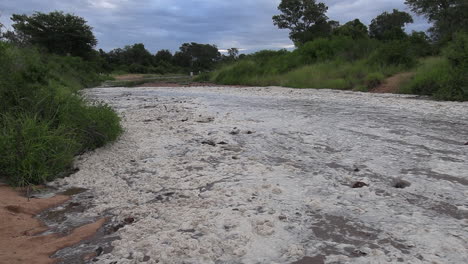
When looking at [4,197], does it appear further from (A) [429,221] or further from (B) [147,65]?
(B) [147,65]

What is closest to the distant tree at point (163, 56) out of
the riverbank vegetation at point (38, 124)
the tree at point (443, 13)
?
the tree at point (443, 13)

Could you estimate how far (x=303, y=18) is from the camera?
4247 cm

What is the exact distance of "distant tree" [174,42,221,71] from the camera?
3231 inches

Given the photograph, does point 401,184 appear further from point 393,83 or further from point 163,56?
point 163,56

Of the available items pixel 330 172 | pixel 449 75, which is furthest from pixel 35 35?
pixel 330 172

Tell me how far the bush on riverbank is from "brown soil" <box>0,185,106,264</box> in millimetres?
577

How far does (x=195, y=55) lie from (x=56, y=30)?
42.8m

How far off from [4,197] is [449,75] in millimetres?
13808

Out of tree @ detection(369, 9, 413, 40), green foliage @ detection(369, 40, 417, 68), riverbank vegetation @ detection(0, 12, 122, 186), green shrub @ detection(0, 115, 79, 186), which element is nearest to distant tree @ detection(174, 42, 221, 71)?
tree @ detection(369, 9, 413, 40)

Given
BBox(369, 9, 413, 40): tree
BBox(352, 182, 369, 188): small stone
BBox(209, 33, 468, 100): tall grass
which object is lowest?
BBox(352, 182, 369, 188): small stone

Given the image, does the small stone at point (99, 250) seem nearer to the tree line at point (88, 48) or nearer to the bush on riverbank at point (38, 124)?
the bush on riverbank at point (38, 124)

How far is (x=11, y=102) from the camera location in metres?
5.58

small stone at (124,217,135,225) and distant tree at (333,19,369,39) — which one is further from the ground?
distant tree at (333,19,369,39)

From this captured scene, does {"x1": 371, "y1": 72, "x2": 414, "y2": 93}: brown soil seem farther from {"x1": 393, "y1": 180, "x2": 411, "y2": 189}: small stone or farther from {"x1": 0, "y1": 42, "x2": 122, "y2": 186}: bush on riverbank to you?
{"x1": 0, "y1": 42, "x2": 122, "y2": 186}: bush on riverbank
